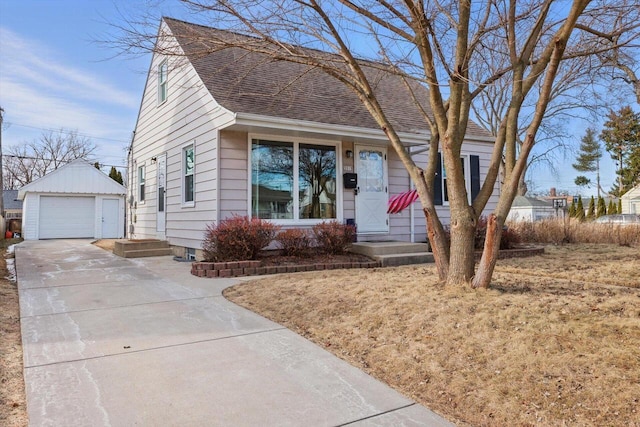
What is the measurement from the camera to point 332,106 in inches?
364

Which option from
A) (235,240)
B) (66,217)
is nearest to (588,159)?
(66,217)

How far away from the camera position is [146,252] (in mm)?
9281

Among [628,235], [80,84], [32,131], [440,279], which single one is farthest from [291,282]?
[32,131]

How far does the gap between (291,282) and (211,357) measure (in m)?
2.52

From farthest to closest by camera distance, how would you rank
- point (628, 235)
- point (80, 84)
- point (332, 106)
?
point (80, 84)
point (628, 235)
point (332, 106)

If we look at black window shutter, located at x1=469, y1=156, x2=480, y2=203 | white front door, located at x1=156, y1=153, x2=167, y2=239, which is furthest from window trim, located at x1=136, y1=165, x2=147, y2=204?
black window shutter, located at x1=469, y1=156, x2=480, y2=203

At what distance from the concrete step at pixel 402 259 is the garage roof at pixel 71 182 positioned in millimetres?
17116

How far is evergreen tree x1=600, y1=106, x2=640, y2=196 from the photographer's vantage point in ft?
115

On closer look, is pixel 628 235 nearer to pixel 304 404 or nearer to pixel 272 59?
pixel 272 59

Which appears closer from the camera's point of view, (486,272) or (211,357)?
(211,357)

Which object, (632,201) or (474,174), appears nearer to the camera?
(474,174)

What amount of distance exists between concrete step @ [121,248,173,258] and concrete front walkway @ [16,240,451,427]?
423cm

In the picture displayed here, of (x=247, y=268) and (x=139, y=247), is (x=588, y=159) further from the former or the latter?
(x=247, y=268)

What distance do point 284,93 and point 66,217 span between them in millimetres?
15872
